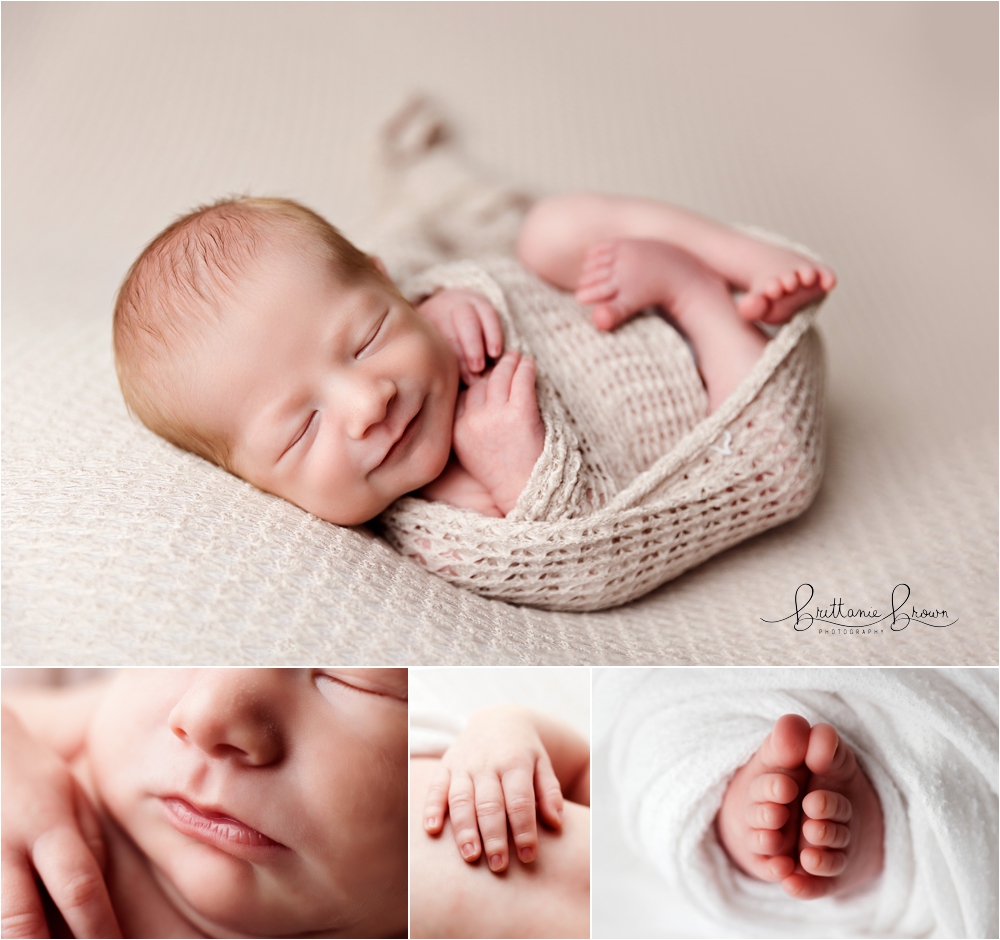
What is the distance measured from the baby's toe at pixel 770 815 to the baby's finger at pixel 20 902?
52cm

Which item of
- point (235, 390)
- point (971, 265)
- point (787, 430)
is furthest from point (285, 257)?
point (971, 265)

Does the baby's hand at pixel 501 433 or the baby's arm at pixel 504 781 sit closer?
the baby's arm at pixel 504 781

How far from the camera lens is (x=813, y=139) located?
1.55m

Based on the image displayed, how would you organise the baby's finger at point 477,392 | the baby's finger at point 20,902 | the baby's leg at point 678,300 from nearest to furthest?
the baby's finger at point 20,902 → the baby's finger at point 477,392 → the baby's leg at point 678,300

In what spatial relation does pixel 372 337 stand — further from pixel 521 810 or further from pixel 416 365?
pixel 521 810

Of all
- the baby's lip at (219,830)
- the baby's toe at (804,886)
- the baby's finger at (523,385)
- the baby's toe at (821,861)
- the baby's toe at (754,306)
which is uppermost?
the baby's toe at (754,306)

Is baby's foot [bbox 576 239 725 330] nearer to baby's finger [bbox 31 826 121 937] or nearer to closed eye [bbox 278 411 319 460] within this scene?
closed eye [bbox 278 411 319 460]

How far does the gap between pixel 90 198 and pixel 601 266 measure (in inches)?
36.9

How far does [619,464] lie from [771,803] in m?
0.35

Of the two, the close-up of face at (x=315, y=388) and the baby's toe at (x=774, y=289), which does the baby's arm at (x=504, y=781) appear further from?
the baby's toe at (x=774, y=289)

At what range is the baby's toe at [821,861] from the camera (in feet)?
2.09

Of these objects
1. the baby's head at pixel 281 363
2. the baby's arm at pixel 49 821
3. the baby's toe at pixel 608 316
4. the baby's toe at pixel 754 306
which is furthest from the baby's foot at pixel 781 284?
the baby's arm at pixel 49 821

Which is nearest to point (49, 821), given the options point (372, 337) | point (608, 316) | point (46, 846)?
point (46, 846)

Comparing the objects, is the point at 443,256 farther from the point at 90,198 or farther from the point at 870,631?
the point at 870,631
